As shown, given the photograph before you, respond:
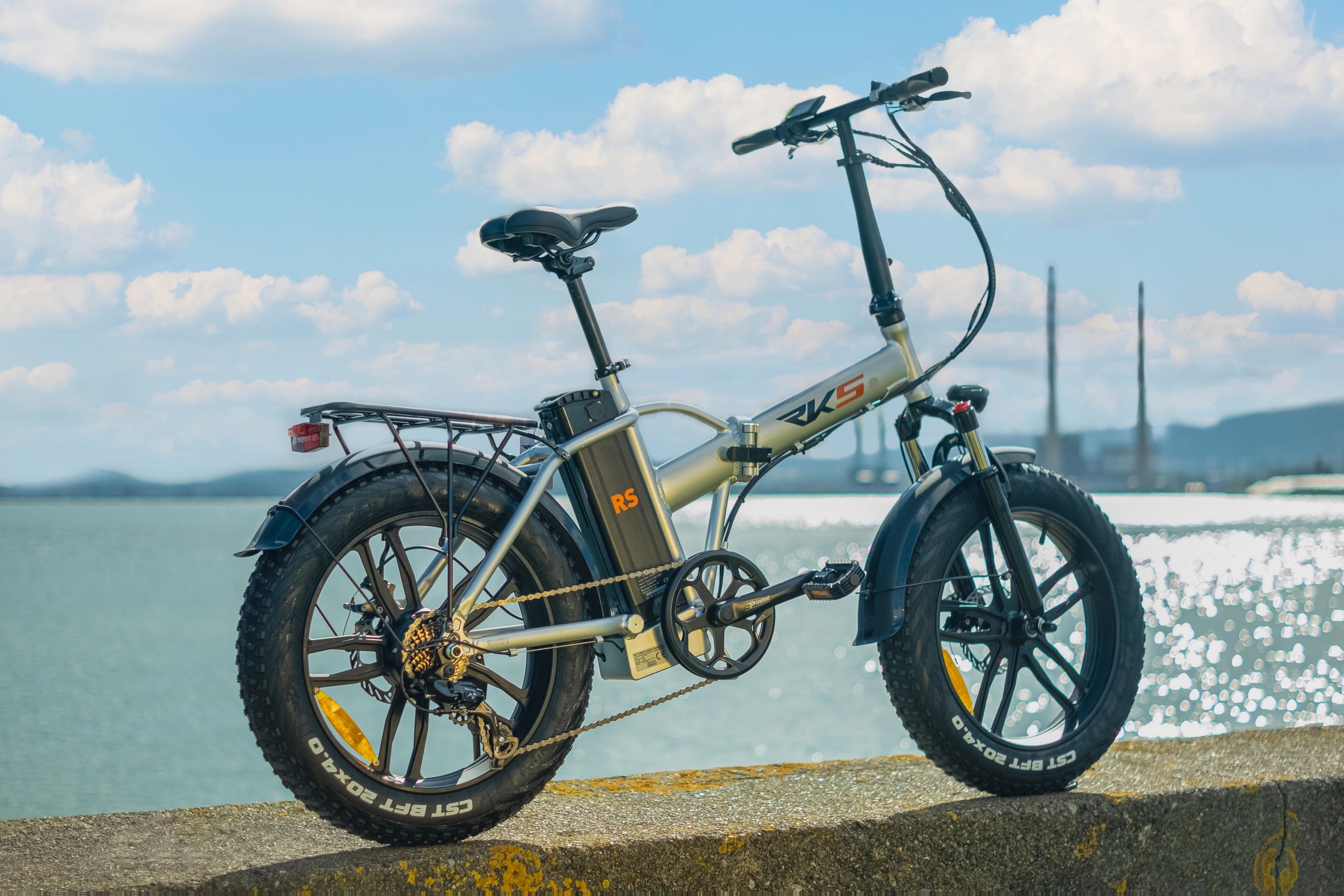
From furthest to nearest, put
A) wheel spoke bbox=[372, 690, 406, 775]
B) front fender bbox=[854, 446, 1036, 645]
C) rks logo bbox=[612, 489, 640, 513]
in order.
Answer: front fender bbox=[854, 446, 1036, 645] < rks logo bbox=[612, 489, 640, 513] < wheel spoke bbox=[372, 690, 406, 775]

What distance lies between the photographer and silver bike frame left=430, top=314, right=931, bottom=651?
350 cm

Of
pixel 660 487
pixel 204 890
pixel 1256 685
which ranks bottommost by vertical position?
pixel 1256 685

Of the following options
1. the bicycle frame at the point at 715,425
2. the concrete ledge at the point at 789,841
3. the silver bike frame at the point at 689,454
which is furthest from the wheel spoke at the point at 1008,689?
the silver bike frame at the point at 689,454

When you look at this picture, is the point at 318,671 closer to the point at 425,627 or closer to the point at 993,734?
the point at 425,627

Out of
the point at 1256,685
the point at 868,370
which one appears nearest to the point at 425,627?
the point at 868,370

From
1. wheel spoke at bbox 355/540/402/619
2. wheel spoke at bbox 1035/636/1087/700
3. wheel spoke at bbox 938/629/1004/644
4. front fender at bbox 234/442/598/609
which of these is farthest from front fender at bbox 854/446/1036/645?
wheel spoke at bbox 355/540/402/619

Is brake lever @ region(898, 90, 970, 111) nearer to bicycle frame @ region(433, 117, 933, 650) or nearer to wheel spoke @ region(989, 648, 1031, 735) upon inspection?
bicycle frame @ region(433, 117, 933, 650)

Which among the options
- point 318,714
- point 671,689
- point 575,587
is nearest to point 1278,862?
point 575,587

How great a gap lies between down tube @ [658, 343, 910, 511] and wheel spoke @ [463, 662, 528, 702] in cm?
75

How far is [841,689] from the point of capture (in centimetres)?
5256

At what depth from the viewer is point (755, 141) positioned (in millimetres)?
4676

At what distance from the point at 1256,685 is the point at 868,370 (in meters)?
41.8

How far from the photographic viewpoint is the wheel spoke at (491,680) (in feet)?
11.4

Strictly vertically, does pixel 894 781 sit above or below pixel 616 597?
below
